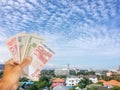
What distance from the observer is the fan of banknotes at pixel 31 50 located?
3.05ft

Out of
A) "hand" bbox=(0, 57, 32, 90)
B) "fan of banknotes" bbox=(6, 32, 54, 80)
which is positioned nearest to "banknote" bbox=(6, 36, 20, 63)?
"fan of banknotes" bbox=(6, 32, 54, 80)

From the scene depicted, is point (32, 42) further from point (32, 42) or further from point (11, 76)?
point (11, 76)

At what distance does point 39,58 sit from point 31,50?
1.8 inches

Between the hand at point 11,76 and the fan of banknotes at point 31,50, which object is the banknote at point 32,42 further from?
the hand at point 11,76

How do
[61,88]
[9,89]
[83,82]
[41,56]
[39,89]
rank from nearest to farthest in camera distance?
[9,89], [41,56], [61,88], [39,89], [83,82]

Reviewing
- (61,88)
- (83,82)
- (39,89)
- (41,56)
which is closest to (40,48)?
(41,56)

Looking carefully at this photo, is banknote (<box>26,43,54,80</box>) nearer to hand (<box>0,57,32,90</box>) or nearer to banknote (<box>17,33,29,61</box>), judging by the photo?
banknote (<box>17,33,29,61</box>)

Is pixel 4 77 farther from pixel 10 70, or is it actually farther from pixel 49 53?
pixel 49 53

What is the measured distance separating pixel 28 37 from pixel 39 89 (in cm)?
2399

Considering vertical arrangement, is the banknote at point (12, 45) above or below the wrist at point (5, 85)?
above

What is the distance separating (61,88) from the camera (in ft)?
49.2

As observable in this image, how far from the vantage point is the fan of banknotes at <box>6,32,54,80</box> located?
0.93 meters

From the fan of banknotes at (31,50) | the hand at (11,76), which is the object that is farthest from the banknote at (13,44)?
the hand at (11,76)

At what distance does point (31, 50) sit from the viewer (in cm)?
96
